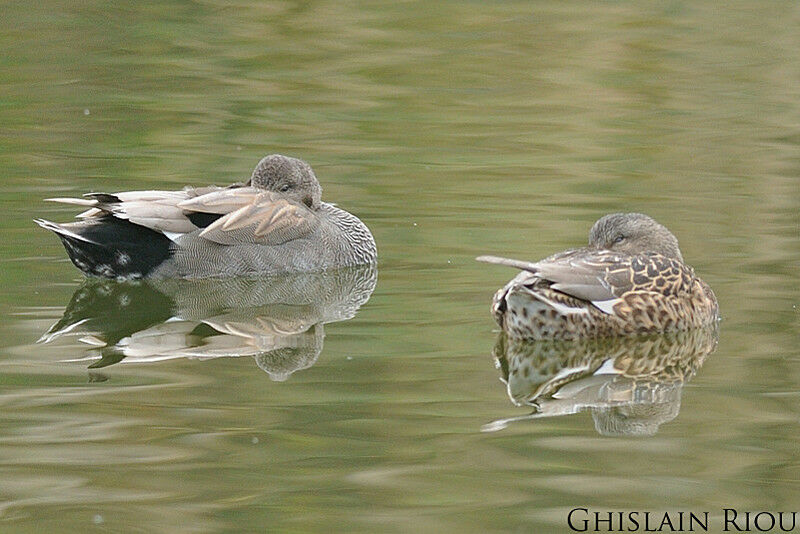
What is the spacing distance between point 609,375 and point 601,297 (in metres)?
0.57

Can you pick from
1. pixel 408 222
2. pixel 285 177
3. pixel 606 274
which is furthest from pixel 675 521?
pixel 408 222

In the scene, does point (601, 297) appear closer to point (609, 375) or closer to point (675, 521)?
point (609, 375)

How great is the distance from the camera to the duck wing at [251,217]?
10109 mm

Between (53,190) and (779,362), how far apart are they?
20.1ft

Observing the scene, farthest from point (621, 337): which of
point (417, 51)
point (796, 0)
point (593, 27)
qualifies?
point (796, 0)

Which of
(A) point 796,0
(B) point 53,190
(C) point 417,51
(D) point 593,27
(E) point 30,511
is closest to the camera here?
(E) point 30,511

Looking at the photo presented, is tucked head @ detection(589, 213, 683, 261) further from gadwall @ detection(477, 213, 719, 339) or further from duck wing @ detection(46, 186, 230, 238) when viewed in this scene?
duck wing @ detection(46, 186, 230, 238)

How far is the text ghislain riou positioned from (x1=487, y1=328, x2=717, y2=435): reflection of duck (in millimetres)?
1011

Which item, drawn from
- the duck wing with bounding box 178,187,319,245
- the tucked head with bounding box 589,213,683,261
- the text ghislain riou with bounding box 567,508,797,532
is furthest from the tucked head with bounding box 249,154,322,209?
the text ghislain riou with bounding box 567,508,797,532

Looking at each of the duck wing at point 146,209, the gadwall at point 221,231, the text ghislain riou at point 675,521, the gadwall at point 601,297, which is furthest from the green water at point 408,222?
the duck wing at point 146,209

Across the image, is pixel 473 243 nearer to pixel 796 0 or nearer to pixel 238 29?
pixel 238 29

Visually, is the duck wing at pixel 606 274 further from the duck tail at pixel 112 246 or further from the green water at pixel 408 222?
the duck tail at pixel 112 246

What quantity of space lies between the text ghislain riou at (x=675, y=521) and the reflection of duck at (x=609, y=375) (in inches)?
39.8

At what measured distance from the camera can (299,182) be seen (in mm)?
10727
